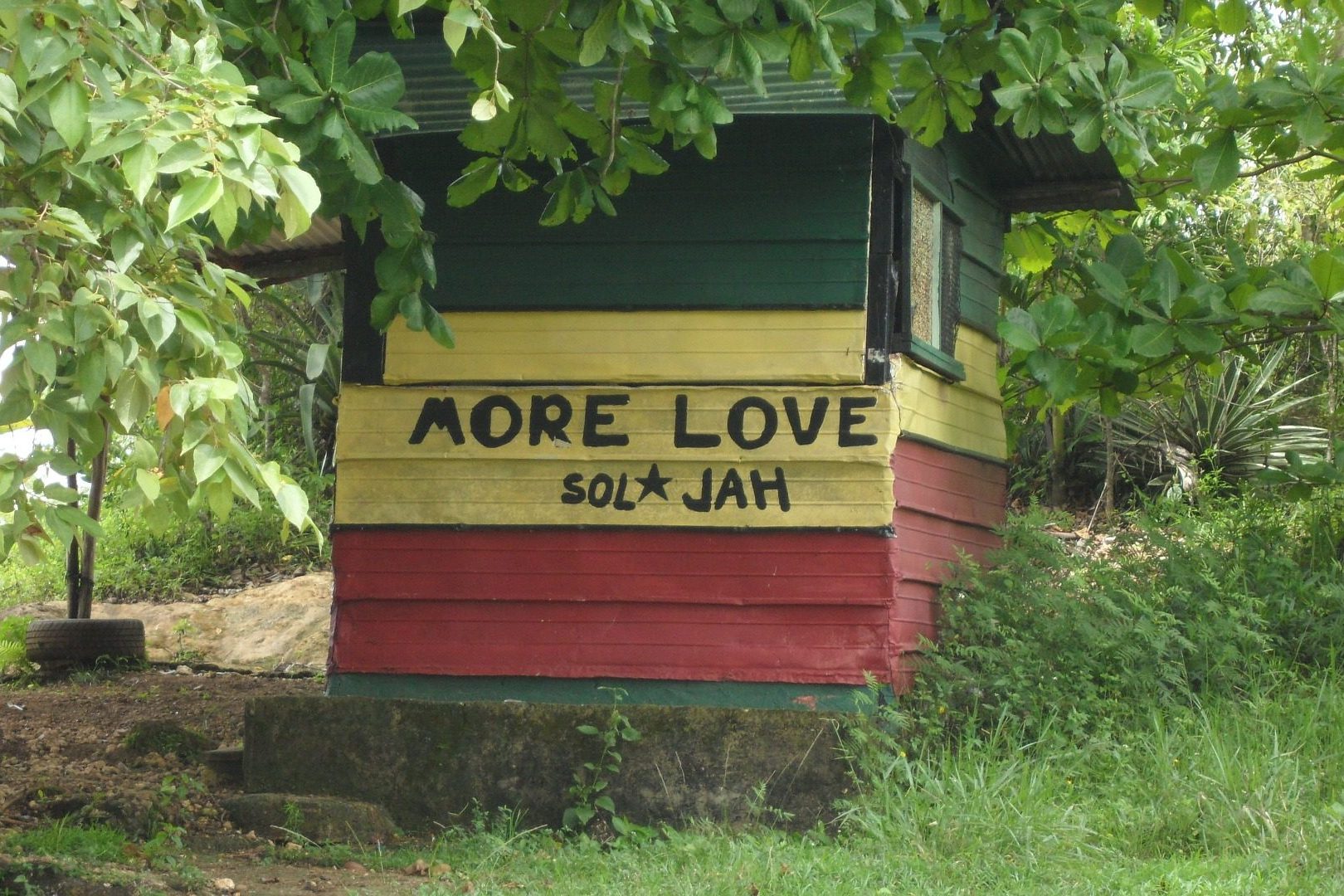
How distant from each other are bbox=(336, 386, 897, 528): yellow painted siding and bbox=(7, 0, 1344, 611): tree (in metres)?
1.00

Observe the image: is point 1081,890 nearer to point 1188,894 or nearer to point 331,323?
point 1188,894

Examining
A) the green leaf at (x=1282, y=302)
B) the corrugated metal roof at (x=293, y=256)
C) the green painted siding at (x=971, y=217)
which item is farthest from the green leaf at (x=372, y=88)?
the green leaf at (x=1282, y=302)

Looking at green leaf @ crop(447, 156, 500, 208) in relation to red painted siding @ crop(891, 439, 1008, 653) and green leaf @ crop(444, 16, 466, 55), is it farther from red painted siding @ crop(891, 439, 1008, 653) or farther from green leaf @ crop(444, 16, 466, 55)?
red painted siding @ crop(891, 439, 1008, 653)

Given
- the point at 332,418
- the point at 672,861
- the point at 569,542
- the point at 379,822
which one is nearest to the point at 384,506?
the point at 569,542

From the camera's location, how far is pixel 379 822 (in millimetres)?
6242

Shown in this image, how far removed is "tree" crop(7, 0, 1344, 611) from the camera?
124 inches

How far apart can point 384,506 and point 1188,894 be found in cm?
389

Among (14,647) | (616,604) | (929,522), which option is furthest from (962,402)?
(14,647)

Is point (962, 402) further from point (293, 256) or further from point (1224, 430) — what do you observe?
point (1224, 430)

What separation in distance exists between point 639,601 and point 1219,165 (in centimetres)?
338

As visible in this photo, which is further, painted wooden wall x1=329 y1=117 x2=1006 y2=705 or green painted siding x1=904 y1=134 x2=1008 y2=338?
green painted siding x1=904 y1=134 x2=1008 y2=338

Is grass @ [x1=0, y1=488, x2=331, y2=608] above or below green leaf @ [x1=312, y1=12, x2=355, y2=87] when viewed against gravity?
below

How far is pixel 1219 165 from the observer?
6.48 m

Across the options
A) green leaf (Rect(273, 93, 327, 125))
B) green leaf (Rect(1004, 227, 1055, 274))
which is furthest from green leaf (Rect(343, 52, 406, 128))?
green leaf (Rect(1004, 227, 1055, 274))
